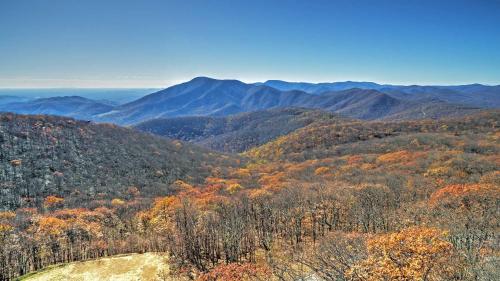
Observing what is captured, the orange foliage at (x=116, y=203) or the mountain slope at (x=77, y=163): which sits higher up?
the mountain slope at (x=77, y=163)

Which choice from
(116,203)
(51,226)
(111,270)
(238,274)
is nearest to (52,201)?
(116,203)

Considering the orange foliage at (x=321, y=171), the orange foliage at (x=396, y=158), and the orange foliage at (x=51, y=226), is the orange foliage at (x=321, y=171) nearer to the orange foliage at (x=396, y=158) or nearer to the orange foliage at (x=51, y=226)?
the orange foliage at (x=396, y=158)

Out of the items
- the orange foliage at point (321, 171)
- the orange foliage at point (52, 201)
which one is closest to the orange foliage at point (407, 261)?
the orange foliage at point (52, 201)

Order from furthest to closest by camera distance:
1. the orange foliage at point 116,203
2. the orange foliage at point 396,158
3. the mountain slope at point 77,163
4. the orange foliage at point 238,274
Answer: the orange foliage at point 396,158 → the mountain slope at point 77,163 → the orange foliage at point 116,203 → the orange foliage at point 238,274

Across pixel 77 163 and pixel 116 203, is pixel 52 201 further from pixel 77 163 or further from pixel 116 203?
pixel 77 163

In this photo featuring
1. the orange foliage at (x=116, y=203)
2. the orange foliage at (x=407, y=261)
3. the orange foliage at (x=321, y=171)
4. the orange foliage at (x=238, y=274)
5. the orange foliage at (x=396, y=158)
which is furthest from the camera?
the orange foliage at (x=321, y=171)

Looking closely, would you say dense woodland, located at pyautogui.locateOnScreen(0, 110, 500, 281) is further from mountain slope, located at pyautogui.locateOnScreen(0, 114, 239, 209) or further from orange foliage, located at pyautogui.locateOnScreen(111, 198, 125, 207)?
orange foliage, located at pyautogui.locateOnScreen(111, 198, 125, 207)
